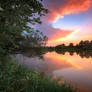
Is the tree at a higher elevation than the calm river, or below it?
higher

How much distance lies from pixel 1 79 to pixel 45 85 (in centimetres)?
152

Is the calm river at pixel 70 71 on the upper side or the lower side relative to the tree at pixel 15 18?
lower

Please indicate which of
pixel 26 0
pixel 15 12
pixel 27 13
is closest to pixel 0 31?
pixel 15 12

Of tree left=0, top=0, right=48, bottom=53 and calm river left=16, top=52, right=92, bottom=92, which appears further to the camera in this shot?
calm river left=16, top=52, right=92, bottom=92

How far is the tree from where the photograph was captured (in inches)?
121

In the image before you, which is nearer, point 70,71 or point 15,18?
point 15,18

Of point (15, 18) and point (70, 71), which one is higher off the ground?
point (15, 18)

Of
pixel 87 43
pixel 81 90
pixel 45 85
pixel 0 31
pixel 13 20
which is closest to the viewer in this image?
pixel 0 31

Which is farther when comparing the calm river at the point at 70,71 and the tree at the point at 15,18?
the calm river at the point at 70,71

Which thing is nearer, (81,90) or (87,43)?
(81,90)

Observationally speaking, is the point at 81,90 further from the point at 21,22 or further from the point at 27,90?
the point at 21,22

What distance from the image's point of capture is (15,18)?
3.31 metres

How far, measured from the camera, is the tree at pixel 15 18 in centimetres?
308

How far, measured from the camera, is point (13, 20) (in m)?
3.31
